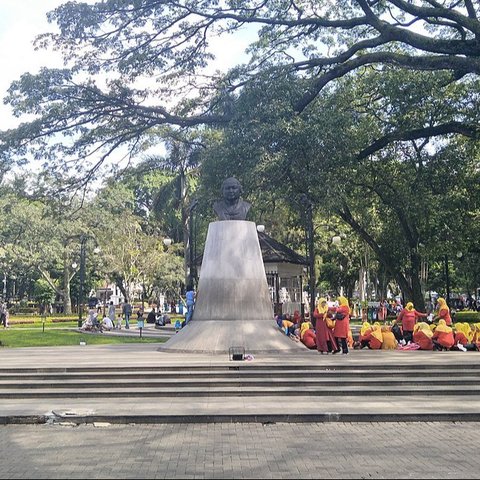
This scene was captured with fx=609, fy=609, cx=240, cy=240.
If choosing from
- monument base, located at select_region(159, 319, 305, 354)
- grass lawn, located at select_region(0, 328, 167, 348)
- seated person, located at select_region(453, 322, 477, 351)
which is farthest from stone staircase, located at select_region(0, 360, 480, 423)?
grass lawn, located at select_region(0, 328, 167, 348)

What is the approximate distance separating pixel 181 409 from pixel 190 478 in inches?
138

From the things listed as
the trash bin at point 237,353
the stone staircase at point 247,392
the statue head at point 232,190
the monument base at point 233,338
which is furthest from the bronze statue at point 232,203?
the stone staircase at point 247,392

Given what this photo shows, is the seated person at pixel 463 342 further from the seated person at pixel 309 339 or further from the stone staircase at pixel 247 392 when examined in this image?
the stone staircase at pixel 247 392

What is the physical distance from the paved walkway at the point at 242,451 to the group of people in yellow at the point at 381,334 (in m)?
5.77

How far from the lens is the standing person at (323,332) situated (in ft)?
48.7

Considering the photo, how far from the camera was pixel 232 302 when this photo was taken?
616 inches

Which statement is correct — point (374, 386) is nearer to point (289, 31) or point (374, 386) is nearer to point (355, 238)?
point (289, 31)

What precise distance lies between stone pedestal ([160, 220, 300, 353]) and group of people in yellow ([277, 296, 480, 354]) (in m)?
0.85

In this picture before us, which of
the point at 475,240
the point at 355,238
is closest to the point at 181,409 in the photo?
the point at 475,240

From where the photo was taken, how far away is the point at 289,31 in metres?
21.5

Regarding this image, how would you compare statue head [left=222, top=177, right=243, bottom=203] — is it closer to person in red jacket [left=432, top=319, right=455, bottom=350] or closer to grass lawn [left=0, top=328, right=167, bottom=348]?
person in red jacket [left=432, top=319, right=455, bottom=350]

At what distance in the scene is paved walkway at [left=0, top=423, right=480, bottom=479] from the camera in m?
6.55

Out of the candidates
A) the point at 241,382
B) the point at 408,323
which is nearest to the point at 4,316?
the point at 408,323

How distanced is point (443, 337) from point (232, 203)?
258 inches
